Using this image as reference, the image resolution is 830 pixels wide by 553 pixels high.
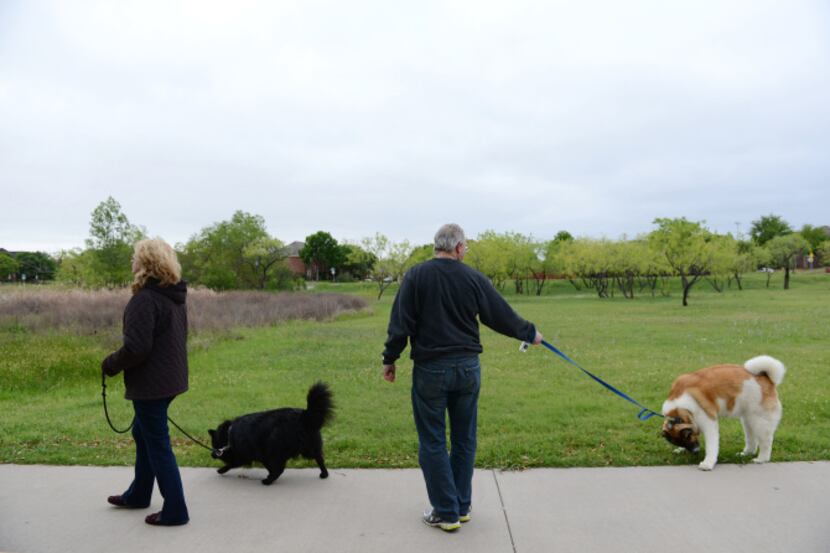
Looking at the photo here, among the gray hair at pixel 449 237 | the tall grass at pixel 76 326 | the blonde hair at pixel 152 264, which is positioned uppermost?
the gray hair at pixel 449 237

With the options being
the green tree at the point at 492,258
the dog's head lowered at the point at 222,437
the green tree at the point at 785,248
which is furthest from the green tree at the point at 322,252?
the dog's head lowered at the point at 222,437

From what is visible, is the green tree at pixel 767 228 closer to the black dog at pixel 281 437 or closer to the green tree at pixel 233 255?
the green tree at pixel 233 255

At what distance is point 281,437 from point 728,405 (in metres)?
4.07

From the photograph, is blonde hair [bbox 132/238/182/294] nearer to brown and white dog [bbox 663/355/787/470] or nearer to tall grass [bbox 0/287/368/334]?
brown and white dog [bbox 663/355/787/470]

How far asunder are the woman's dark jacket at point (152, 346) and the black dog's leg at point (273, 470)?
119cm

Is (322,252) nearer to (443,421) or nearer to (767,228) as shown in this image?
(767,228)

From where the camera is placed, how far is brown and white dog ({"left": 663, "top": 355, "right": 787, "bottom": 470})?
516 centimetres

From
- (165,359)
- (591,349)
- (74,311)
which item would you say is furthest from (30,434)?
(74,311)

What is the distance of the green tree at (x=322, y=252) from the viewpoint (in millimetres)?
104875

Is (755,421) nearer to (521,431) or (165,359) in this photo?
(521,431)

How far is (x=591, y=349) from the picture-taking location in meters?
14.2

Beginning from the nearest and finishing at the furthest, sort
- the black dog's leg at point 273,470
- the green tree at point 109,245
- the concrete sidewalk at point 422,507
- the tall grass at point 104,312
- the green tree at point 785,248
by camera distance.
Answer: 1. the concrete sidewalk at point 422,507
2. the black dog's leg at point 273,470
3. the tall grass at point 104,312
4. the green tree at point 109,245
5. the green tree at point 785,248

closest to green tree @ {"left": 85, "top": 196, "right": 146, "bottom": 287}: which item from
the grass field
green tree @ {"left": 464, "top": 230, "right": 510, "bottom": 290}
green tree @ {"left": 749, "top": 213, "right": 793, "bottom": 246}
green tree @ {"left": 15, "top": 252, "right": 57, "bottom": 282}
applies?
the grass field

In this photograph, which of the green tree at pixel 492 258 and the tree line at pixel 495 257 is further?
the green tree at pixel 492 258
